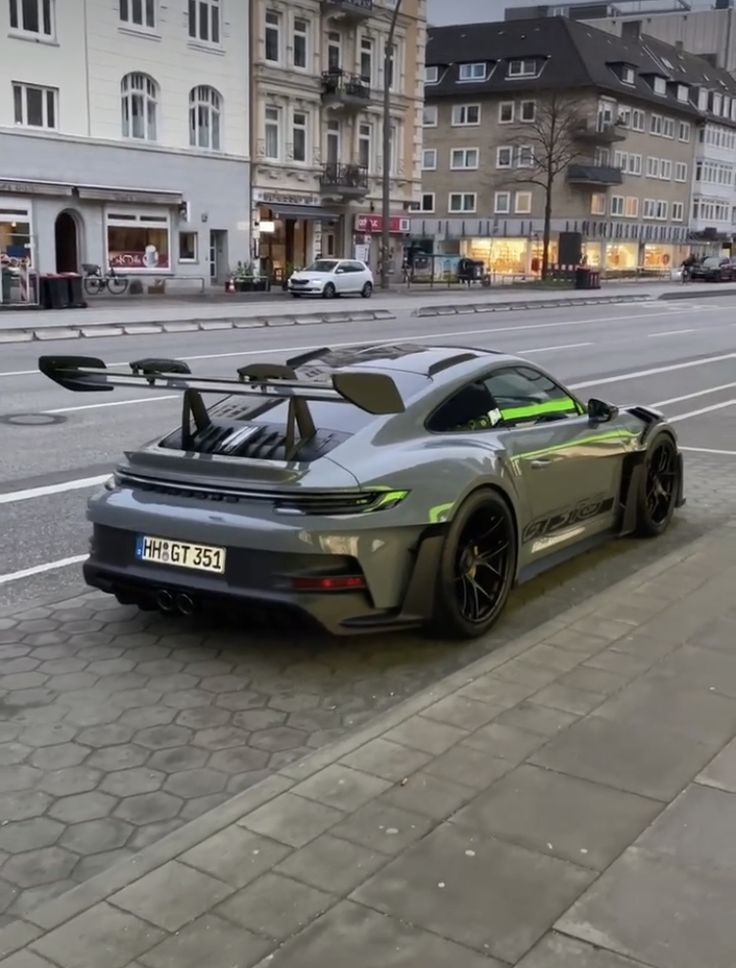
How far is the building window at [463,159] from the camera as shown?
7279 centimetres

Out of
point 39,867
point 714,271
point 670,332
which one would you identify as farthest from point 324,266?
point 39,867

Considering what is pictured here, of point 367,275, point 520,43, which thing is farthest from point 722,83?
point 367,275

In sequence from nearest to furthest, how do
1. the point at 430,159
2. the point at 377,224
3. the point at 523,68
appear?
the point at 377,224 < the point at 523,68 < the point at 430,159

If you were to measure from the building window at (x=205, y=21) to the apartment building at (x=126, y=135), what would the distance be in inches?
1.9

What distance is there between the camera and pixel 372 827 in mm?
3504

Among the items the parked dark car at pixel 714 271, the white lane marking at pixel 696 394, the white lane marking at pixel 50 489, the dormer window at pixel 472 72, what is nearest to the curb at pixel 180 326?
the white lane marking at pixel 696 394

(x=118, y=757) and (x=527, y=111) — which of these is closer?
(x=118, y=757)

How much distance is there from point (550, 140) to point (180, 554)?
6097 centimetres

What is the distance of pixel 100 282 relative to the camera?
37.2m

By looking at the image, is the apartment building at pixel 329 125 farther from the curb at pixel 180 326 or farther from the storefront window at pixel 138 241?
the curb at pixel 180 326

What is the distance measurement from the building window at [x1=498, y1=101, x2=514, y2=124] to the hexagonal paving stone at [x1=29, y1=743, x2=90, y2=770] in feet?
233

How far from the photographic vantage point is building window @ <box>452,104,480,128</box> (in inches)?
2832

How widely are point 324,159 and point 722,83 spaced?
181ft

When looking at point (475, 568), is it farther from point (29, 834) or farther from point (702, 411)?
point (702, 411)
